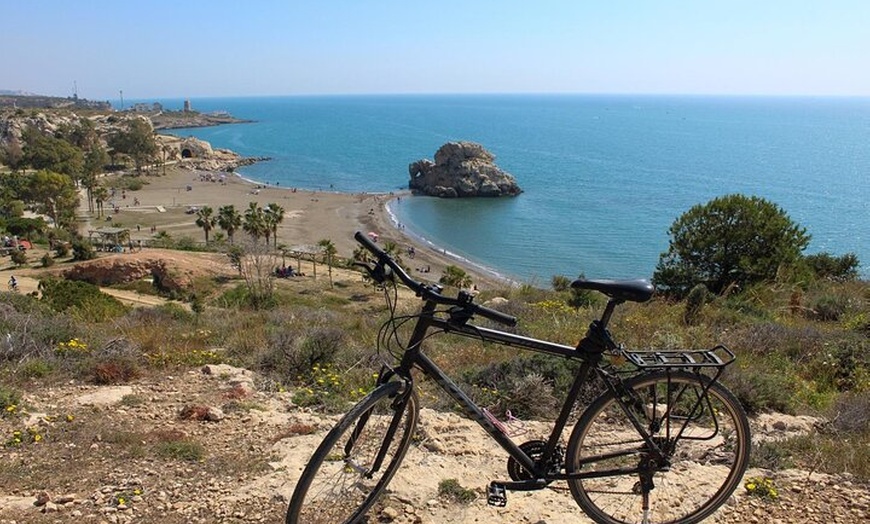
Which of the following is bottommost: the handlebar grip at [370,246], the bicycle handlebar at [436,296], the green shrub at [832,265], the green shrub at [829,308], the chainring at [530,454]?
the green shrub at [832,265]

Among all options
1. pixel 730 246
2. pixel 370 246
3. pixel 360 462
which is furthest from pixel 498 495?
pixel 730 246

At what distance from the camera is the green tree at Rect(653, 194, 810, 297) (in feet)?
66.0

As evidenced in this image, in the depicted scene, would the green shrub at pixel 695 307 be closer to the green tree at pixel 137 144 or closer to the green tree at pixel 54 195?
the green tree at pixel 54 195

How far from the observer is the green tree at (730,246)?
66.0 feet

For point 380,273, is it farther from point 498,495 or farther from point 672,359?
point 672,359

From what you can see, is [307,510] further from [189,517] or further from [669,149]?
[669,149]

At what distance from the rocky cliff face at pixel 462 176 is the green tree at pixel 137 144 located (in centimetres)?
4364

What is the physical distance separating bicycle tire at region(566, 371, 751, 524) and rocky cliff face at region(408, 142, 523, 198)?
242ft

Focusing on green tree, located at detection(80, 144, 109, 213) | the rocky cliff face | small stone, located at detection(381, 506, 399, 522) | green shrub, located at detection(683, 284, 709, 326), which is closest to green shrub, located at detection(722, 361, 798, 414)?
green shrub, located at detection(683, 284, 709, 326)

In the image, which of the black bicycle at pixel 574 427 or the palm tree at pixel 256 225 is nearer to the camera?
the black bicycle at pixel 574 427

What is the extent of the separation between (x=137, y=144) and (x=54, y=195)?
1626 inches

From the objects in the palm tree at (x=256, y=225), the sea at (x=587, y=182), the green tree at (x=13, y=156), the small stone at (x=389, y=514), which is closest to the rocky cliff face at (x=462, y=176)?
the sea at (x=587, y=182)

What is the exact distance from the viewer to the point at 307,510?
3.15 meters

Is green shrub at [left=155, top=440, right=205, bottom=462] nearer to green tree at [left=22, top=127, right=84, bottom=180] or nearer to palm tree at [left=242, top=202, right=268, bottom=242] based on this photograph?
palm tree at [left=242, top=202, right=268, bottom=242]
